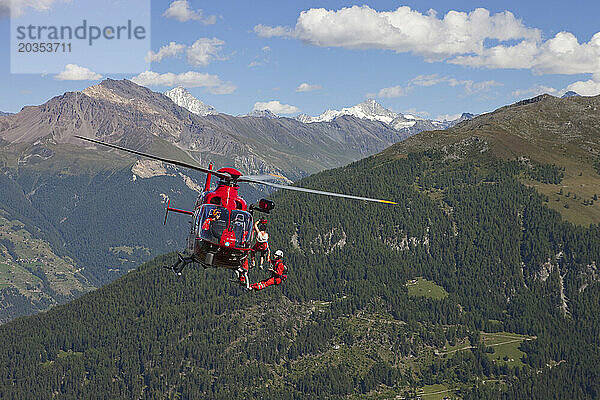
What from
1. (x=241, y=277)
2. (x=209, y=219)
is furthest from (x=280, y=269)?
(x=209, y=219)

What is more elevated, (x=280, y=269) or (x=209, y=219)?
(x=209, y=219)

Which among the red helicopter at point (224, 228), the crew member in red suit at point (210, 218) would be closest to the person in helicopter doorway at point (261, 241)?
the red helicopter at point (224, 228)

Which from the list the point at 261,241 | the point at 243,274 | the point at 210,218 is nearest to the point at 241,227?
the point at 261,241

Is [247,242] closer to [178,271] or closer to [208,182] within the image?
[178,271]

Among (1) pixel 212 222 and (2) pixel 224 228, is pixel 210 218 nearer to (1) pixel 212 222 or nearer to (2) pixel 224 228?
(1) pixel 212 222

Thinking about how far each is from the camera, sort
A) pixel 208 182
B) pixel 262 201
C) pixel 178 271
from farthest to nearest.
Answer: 1. pixel 208 182
2. pixel 178 271
3. pixel 262 201

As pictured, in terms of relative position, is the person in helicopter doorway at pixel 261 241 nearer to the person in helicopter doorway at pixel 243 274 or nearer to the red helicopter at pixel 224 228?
the red helicopter at pixel 224 228
